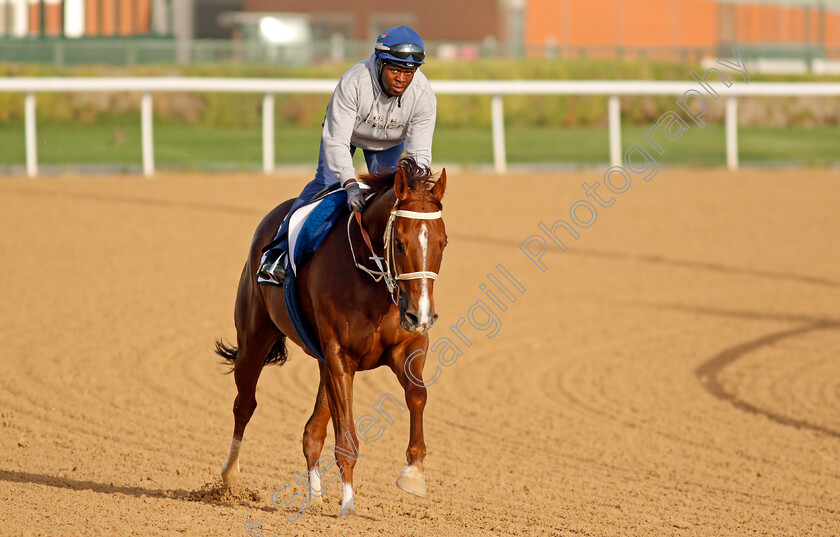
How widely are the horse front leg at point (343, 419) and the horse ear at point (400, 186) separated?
0.85m

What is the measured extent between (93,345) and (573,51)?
29172 mm

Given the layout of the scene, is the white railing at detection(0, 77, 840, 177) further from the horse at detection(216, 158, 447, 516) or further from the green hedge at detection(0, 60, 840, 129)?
the horse at detection(216, 158, 447, 516)

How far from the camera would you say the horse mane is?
180 inches

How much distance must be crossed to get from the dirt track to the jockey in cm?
158

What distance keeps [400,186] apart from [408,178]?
92 mm

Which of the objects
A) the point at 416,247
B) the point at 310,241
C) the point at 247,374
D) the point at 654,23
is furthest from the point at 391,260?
the point at 654,23

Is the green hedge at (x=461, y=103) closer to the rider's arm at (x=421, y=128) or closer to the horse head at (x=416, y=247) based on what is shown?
the rider's arm at (x=421, y=128)

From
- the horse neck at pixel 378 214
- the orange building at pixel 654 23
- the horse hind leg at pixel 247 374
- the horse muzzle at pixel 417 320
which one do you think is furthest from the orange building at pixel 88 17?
the horse muzzle at pixel 417 320

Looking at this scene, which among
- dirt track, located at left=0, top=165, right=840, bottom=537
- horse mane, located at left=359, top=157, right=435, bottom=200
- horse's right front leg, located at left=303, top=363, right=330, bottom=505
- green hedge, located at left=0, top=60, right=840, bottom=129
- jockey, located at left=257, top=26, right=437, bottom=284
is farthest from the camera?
green hedge, located at left=0, top=60, right=840, bottom=129

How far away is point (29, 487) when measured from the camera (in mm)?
5242

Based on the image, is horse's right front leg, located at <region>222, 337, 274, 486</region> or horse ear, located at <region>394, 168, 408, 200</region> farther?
horse's right front leg, located at <region>222, 337, 274, 486</region>

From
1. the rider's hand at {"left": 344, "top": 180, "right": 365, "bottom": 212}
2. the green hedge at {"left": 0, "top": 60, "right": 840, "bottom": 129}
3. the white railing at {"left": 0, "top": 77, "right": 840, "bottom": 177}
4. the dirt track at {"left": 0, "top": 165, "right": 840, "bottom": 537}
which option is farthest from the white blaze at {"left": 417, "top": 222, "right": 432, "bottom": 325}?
the green hedge at {"left": 0, "top": 60, "right": 840, "bottom": 129}

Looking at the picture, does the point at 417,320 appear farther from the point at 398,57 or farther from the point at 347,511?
the point at 398,57

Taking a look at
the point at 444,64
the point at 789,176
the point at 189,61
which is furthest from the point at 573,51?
the point at 789,176
